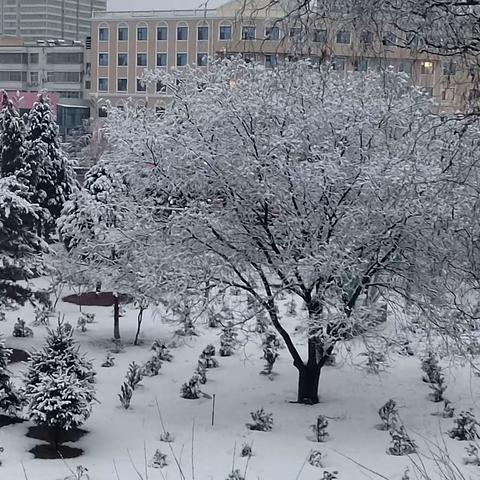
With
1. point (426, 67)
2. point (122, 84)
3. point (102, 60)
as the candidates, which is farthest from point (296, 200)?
point (102, 60)

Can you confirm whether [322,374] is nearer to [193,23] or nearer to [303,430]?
[303,430]

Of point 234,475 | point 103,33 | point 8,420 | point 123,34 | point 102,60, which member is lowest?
point 8,420

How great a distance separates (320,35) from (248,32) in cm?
45

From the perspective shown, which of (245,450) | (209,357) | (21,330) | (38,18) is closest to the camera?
(245,450)

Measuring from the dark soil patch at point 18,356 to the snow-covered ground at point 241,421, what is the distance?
0.41 metres

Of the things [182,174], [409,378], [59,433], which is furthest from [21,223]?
[409,378]

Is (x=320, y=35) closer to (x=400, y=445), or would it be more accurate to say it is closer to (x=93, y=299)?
(x=400, y=445)

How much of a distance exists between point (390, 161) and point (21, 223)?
7624 mm

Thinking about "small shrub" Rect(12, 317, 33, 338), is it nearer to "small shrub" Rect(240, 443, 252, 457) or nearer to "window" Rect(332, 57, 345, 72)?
"small shrub" Rect(240, 443, 252, 457)

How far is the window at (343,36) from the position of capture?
465 centimetres

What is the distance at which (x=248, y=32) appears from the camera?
15.5ft

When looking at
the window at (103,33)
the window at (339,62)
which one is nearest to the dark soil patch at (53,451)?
the window at (339,62)

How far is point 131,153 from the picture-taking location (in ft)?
41.9

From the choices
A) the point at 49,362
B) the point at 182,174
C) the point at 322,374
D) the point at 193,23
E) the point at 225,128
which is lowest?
the point at 322,374
